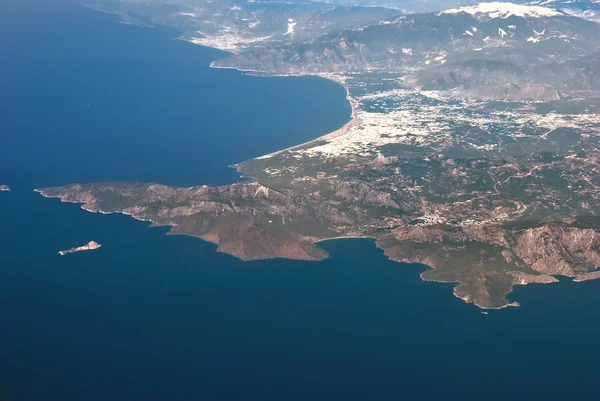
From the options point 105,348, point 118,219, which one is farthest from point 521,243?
point 118,219

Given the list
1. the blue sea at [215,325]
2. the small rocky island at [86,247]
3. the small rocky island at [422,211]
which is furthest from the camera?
the small rocky island at [86,247]

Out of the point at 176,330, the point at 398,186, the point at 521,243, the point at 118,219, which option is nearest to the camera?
the point at 176,330

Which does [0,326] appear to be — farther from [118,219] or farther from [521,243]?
[521,243]

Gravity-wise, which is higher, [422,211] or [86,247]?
[422,211]

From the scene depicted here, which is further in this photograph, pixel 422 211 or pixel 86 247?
pixel 422 211

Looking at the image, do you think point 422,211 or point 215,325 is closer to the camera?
point 215,325

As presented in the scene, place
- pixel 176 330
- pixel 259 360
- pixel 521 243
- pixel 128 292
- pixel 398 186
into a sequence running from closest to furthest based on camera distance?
pixel 259 360 < pixel 176 330 < pixel 128 292 < pixel 521 243 < pixel 398 186

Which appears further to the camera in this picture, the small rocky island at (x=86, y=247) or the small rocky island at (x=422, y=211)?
the small rocky island at (x=86, y=247)

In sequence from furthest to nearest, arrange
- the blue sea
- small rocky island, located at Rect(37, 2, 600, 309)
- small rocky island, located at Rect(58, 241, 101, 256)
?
small rocky island, located at Rect(58, 241, 101, 256), small rocky island, located at Rect(37, 2, 600, 309), the blue sea

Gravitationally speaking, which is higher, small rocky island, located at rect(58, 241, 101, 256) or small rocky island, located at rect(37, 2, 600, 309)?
small rocky island, located at rect(37, 2, 600, 309)

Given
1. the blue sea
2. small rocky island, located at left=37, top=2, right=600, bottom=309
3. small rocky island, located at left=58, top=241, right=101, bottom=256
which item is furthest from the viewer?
small rocky island, located at left=58, top=241, right=101, bottom=256

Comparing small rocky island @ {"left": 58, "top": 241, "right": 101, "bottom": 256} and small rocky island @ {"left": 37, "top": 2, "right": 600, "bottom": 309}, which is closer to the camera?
small rocky island @ {"left": 37, "top": 2, "right": 600, "bottom": 309}
